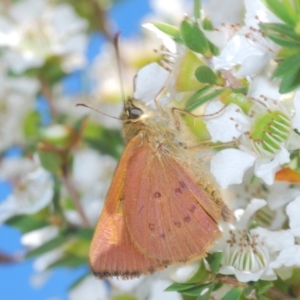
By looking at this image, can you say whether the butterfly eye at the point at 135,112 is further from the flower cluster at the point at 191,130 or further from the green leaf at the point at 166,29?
the green leaf at the point at 166,29

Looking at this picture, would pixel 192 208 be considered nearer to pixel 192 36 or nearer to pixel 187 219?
pixel 187 219

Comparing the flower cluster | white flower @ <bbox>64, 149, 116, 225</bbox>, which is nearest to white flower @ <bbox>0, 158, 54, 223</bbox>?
the flower cluster

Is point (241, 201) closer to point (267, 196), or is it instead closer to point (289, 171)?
point (267, 196)

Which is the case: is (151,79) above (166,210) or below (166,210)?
above

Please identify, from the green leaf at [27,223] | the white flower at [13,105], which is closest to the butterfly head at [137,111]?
the green leaf at [27,223]

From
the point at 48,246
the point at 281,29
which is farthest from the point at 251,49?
the point at 48,246

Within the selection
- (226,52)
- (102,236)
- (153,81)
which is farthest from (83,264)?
(226,52)

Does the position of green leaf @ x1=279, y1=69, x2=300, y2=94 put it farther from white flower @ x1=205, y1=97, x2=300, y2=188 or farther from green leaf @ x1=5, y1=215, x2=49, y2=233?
green leaf @ x1=5, y1=215, x2=49, y2=233
